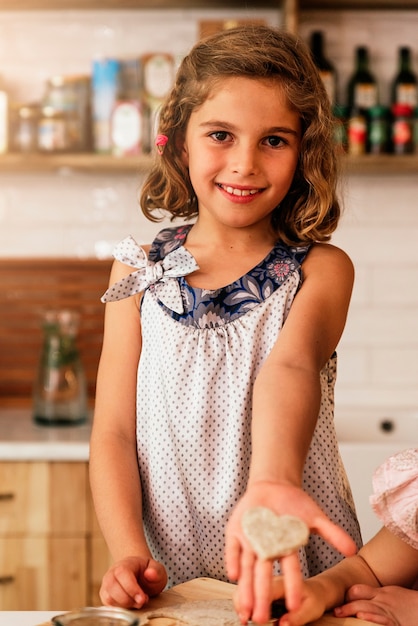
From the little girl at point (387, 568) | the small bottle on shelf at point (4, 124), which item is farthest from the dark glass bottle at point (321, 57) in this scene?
the little girl at point (387, 568)

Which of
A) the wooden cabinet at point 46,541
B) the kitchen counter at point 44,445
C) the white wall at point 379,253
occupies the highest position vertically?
the white wall at point 379,253

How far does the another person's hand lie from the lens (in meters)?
0.91

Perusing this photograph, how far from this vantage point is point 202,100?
1205 mm

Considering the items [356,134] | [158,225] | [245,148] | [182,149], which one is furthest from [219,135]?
[158,225]

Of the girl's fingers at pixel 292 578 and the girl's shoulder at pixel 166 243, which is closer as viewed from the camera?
the girl's fingers at pixel 292 578

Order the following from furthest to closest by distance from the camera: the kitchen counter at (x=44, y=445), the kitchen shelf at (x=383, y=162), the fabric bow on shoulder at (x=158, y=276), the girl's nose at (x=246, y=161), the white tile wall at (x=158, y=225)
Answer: the white tile wall at (x=158, y=225), the kitchen shelf at (x=383, y=162), the kitchen counter at (x=44, y=445), the fabric bow on shoulder at (x=158, y=276), the girl's nose at (x=246, y=161)

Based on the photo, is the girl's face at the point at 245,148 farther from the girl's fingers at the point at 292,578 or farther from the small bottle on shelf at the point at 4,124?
the small bottle on shelf at the point at 4,124

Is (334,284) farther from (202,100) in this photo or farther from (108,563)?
(108,563)

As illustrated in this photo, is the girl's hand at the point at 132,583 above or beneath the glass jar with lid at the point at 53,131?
beneath

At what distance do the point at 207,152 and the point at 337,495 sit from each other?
1.55ft

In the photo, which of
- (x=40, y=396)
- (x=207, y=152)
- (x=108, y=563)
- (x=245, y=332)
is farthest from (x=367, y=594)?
(x=40, y=396)

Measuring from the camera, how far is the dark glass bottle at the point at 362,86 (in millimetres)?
2572

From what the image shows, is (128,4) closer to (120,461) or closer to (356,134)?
(356,134)

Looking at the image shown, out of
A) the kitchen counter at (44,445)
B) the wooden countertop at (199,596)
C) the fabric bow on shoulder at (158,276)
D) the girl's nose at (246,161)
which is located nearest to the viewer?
the wooden countertop at (199,596)
